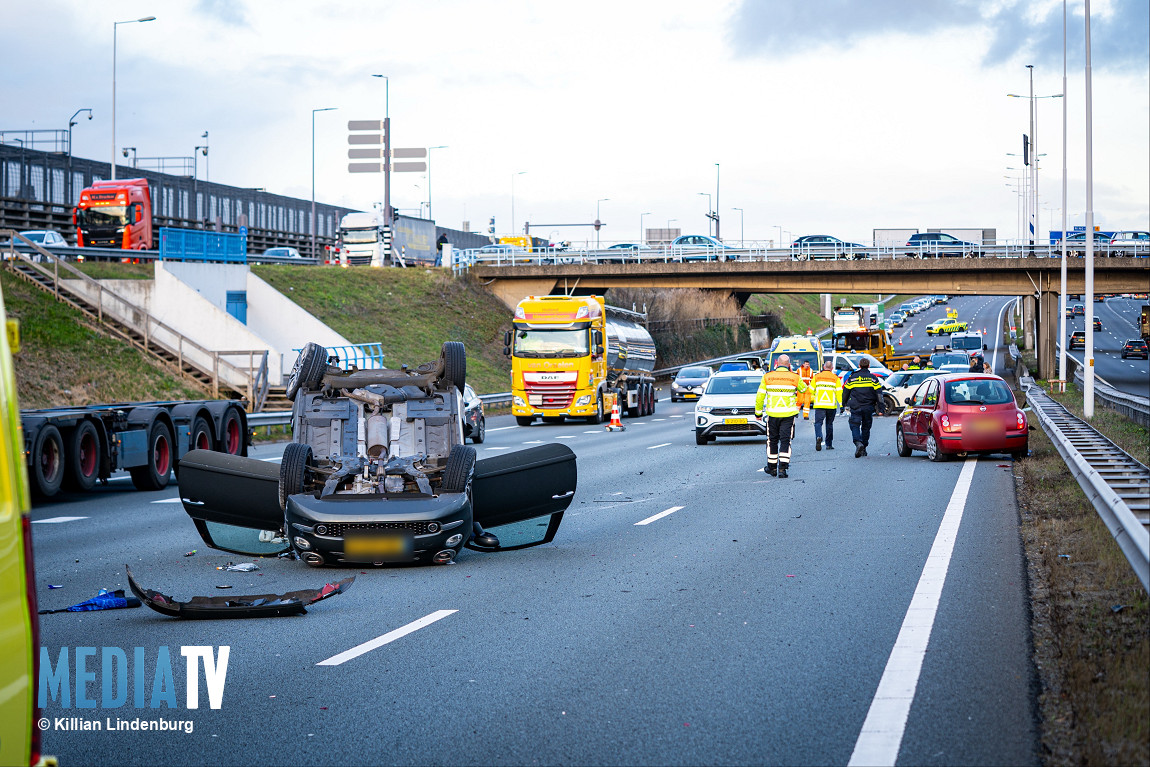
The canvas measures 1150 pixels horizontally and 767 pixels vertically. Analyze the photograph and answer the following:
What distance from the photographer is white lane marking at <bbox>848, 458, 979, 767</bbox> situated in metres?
5.72

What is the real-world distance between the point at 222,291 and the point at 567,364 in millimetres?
13792

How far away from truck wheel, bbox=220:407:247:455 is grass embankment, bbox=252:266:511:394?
27.6 meters

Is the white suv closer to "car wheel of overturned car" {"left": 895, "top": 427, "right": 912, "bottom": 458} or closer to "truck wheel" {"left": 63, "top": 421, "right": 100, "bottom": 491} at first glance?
"car wheel of overturned car" {"left": 895, "top": 427, "right": 912, "bottom": 458}

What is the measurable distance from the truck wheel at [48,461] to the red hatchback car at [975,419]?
44.5 feet

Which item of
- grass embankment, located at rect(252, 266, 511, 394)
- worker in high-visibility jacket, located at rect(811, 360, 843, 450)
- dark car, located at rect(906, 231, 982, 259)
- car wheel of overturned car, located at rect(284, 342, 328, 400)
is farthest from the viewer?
dark car, located at rect(906, 231, 982, 259)

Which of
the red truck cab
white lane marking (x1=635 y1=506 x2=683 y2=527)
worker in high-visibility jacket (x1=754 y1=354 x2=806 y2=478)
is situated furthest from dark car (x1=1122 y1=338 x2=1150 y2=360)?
white lane marking (x1=635 y1=506 x2=683 y2=527)

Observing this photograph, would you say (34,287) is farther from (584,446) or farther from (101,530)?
(101,530)

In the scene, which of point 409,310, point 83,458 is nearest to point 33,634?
point 83,458

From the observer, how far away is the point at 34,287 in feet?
118

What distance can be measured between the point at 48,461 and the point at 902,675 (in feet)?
42.5

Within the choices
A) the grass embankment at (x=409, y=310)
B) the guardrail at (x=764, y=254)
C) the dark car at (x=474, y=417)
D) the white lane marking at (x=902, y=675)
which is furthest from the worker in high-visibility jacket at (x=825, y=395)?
the guardrail at (x=764, y=254)

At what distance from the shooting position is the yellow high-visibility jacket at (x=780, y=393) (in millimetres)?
19734

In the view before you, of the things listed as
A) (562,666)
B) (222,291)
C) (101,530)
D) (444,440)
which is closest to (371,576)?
(444,440)

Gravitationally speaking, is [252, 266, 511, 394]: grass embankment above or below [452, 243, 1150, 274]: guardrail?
below
